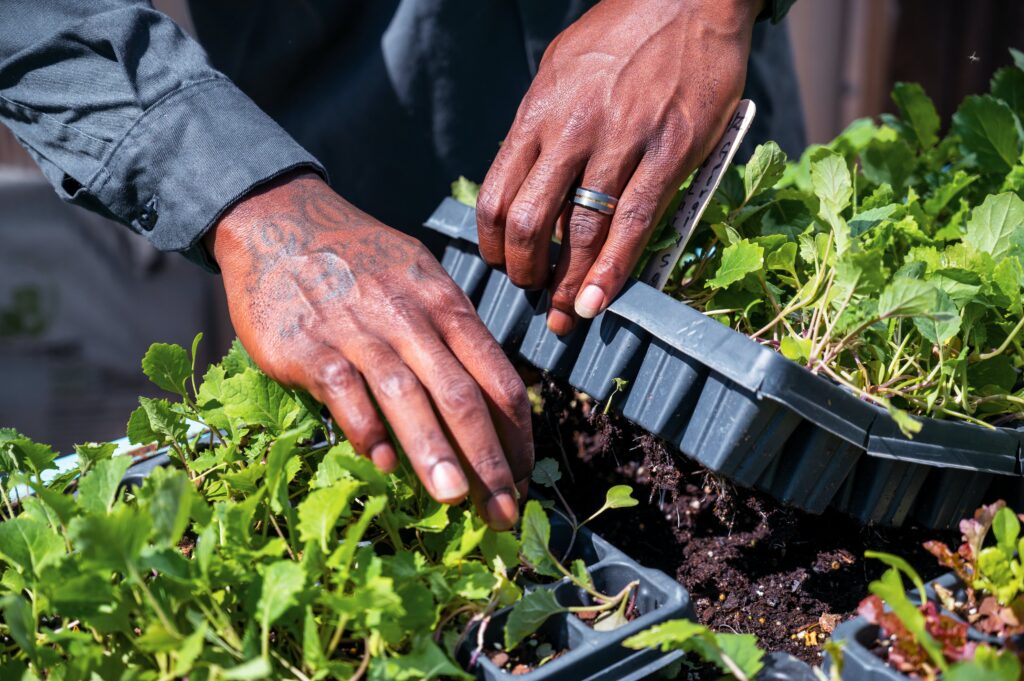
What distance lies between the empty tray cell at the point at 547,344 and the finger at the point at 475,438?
166mm

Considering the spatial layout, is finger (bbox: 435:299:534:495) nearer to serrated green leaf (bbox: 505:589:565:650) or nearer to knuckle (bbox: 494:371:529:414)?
knuckle (bbox: 494:371:529:414)

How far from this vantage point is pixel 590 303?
75 centimetres

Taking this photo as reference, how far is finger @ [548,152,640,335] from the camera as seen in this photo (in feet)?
2.58

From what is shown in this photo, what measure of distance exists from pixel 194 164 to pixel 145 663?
48 cm

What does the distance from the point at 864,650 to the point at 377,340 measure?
1.36 ft

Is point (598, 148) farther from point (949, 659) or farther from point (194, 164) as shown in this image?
point (949, 659)

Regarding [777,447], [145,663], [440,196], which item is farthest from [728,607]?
[440,196]

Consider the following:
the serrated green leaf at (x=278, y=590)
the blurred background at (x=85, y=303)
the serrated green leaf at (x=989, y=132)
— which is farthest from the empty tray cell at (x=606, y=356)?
the blurred background at (x=85, y=303)

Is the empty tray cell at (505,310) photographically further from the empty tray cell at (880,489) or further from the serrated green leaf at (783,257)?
the empty tray cell at (880,489)

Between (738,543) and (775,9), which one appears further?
(775,9)

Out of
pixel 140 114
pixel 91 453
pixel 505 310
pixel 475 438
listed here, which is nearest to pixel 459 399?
pixel 475 438

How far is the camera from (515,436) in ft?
2.31

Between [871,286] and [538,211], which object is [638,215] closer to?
[538,211]

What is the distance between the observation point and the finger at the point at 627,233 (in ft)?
2.48
